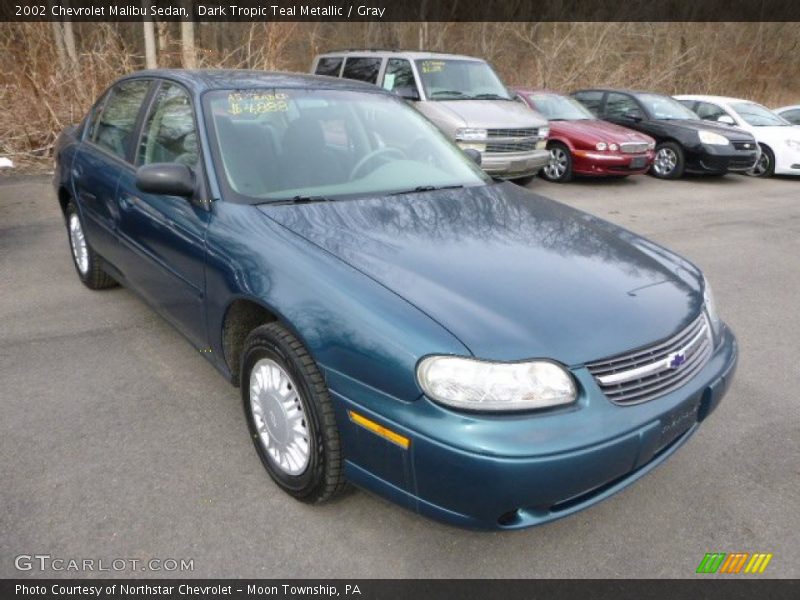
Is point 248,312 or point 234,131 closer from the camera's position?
point 248,312

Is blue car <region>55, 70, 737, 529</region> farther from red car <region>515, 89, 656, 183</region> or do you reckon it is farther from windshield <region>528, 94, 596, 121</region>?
windshield <region>528, 94, 596, 121</region>

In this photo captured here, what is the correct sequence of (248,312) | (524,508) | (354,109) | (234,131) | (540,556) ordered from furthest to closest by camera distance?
(354,109)
(234,131)
(248,312)
(540,556)
(524,508)

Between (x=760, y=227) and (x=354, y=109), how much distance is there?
6.33 m

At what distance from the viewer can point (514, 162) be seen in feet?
27.7

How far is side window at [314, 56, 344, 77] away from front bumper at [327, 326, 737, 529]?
8339mm

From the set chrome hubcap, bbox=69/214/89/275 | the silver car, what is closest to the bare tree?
the silver car

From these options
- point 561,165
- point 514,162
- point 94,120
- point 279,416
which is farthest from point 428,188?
point 561,165

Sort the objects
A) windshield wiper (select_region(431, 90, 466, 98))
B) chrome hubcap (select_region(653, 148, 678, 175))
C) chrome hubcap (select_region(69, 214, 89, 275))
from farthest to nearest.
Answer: chrome hubcap (select_region(653, 148, 678, 175)), windshield wiper (select_region(431, 90, 466, 98)), chrome hubcap (select_region(69, 214, 89, 275))

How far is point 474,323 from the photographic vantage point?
1.97 m

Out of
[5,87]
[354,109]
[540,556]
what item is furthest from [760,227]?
[5,87]

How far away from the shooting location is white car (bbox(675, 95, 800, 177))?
37.4 ft

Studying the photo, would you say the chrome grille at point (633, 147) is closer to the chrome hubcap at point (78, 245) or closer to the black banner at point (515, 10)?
the chrome hubcap at point (78, 245)

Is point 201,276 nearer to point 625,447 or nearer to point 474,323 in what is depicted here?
point 474,323

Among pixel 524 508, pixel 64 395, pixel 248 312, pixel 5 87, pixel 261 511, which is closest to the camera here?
pixel 524 508
